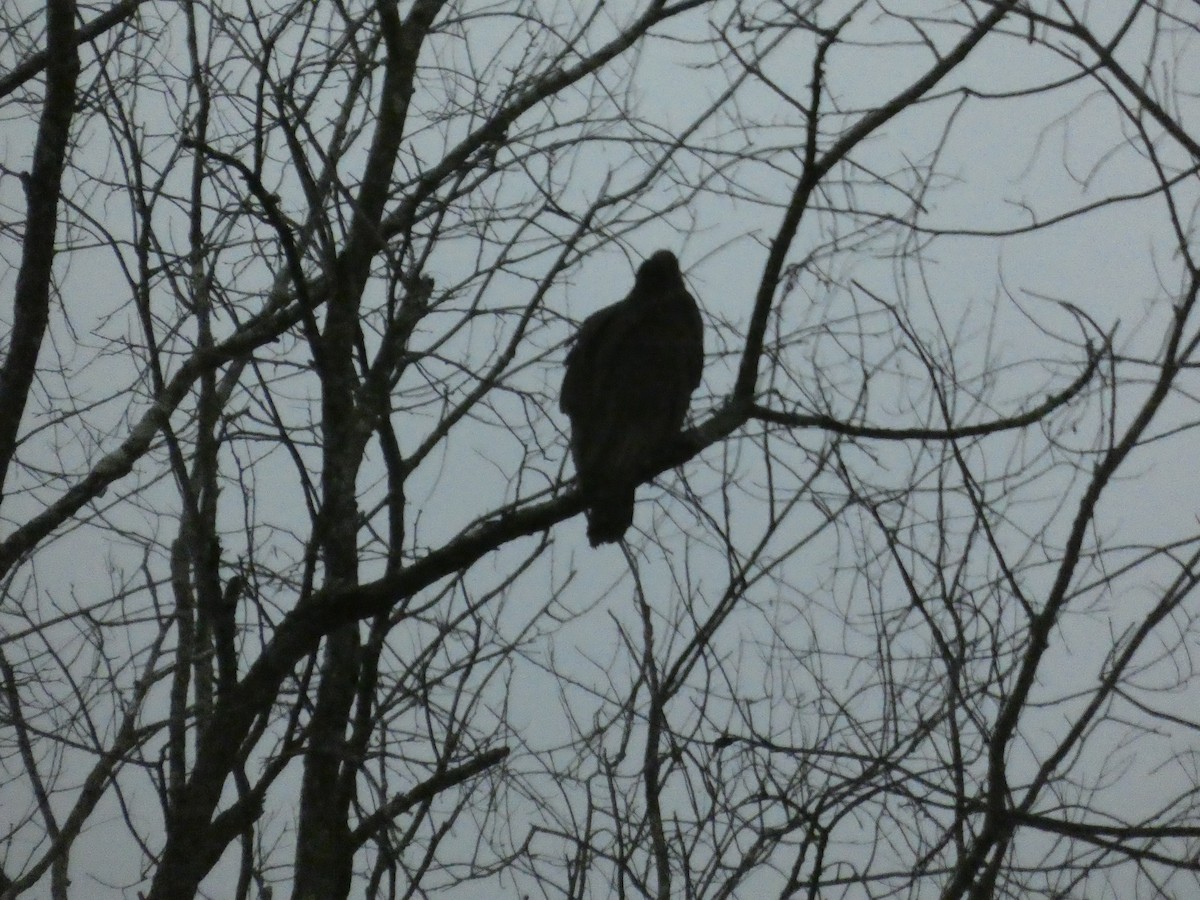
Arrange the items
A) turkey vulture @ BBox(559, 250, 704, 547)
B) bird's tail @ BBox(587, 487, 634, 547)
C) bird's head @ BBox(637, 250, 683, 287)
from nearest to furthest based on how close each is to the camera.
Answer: bird's tail @ BBox(587, 487, 634, 547)
turkey vulture @ BBox(559, 250, 704, 547)
bird's head @ BBox(637, 250, 683, 287)

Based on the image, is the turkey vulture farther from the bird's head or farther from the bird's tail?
the bird's tail

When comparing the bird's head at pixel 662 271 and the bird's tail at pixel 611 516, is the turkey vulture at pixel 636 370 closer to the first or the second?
the bird's head at pixel 662 271

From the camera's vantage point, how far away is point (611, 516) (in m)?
3.99

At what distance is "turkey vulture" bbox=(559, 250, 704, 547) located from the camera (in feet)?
14.1

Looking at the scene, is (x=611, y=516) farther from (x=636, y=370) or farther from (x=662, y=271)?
(x=662, y=271)

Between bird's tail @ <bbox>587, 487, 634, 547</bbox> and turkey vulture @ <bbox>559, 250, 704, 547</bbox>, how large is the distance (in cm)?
15

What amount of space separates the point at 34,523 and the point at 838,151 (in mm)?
2543

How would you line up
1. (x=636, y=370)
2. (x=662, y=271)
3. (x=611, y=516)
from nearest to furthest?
1. (x=611, y=516)
2. (x=636, y=370)
3. (x=662, y=271)

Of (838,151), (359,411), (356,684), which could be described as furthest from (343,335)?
(838,151)

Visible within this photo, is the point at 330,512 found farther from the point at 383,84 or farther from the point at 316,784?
the point at 383,84

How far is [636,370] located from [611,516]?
60 centimetres

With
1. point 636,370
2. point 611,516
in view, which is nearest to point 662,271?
point 636,370

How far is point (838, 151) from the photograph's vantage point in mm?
3180

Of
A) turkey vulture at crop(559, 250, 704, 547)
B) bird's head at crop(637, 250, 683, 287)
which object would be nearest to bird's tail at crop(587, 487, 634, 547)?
turkey vulture at crop(559, 250, 704, 547)
